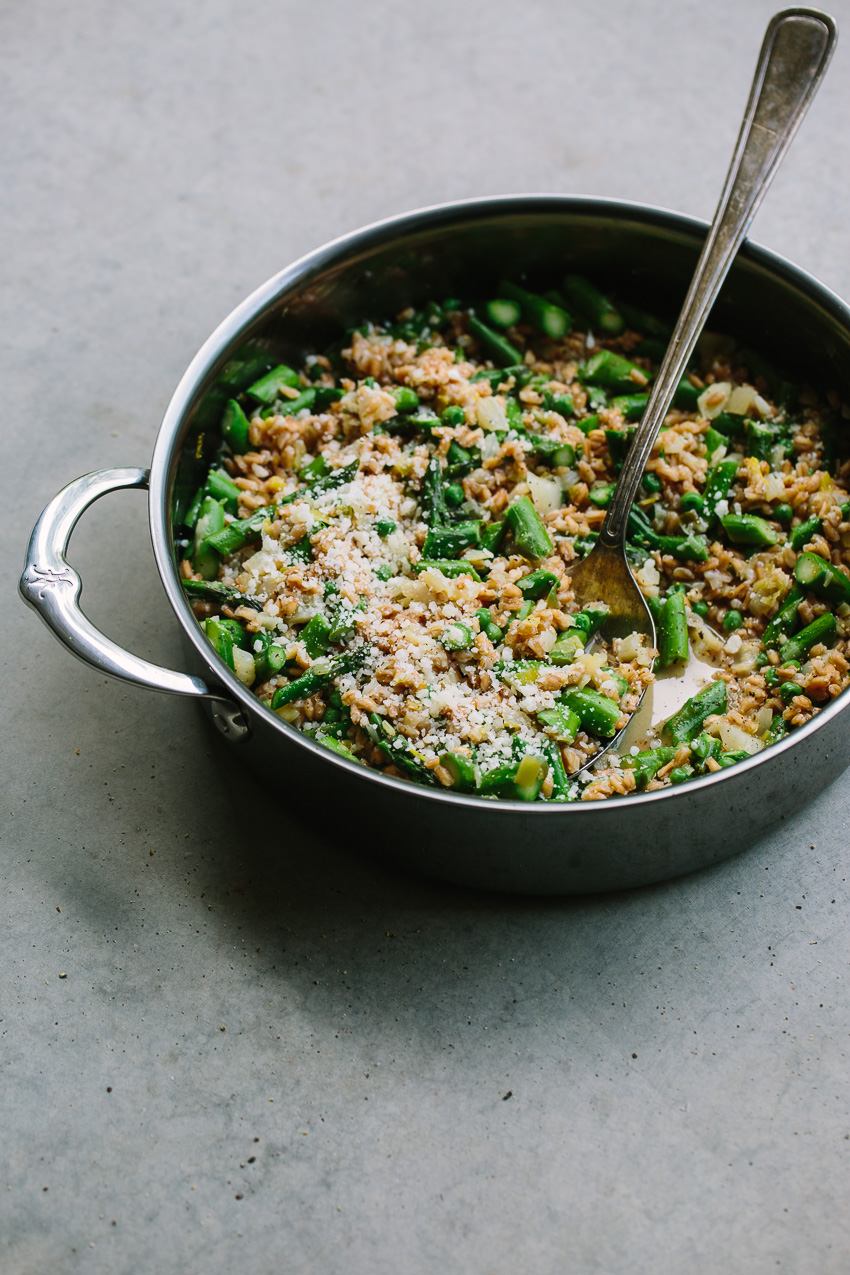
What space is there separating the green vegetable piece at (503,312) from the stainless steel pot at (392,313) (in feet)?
0.24

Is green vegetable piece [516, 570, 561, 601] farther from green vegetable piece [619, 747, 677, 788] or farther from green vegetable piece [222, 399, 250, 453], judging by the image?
green vegetable piece [222, 399, 250, 453]

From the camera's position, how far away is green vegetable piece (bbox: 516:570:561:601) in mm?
1905

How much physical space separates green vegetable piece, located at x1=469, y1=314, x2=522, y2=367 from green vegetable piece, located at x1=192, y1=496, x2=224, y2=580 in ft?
2.22

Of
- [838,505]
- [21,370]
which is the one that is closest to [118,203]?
[21,370]

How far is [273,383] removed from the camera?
7.07 feet

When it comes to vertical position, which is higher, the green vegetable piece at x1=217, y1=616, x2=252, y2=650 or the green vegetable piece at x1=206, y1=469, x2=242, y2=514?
the green vegetable piece at x1=206, y1=469, x2=242, y2=514

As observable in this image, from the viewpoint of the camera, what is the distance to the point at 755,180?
Result: 1694 mm

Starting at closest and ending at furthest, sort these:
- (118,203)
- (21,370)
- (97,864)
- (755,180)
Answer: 1. (755,180)
2. (97,864)
3. (21,370)
4. (118,203)

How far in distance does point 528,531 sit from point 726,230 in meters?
0.59

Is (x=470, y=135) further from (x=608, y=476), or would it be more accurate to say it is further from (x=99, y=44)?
(x=608, y=476)

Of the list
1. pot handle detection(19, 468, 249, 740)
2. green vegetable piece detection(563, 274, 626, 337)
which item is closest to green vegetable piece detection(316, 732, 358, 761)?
pot handle detection(19, 468, 249, 740)

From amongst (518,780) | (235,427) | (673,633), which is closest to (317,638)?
(518,780)

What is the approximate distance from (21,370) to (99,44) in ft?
3.85

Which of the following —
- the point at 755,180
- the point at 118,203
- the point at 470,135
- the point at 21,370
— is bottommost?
the point at 21,370
